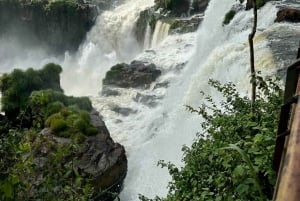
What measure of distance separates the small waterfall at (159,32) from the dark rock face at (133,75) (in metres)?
3.54

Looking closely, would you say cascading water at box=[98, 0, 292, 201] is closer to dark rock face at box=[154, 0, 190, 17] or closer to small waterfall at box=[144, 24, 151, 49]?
small waterfall at box=[144, 24, 151, 49]

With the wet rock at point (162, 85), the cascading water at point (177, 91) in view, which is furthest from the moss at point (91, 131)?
the wet rock at point (162, 85)

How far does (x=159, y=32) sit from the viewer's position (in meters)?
22.8

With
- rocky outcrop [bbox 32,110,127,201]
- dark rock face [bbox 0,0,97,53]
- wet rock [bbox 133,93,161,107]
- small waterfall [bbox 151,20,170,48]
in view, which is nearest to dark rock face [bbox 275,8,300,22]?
wet rock [bbox 133,93,161,107]

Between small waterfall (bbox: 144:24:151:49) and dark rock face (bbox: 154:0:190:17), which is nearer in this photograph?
small waterfall (bbox: 144:24:151:49)

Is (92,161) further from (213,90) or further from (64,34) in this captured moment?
(64,34)

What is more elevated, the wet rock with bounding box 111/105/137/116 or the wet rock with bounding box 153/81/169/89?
the wet rock with bounding box 153/81/169/89

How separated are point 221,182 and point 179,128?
938cm

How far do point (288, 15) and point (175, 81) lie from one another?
4.71 m

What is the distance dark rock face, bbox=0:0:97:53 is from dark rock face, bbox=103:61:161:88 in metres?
10.9

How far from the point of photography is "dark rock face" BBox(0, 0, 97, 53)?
29.2m

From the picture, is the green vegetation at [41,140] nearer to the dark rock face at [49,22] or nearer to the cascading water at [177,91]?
the cascading water at [177,91]

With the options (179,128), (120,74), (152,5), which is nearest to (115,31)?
(152,5)

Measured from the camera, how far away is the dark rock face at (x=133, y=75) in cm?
1811
